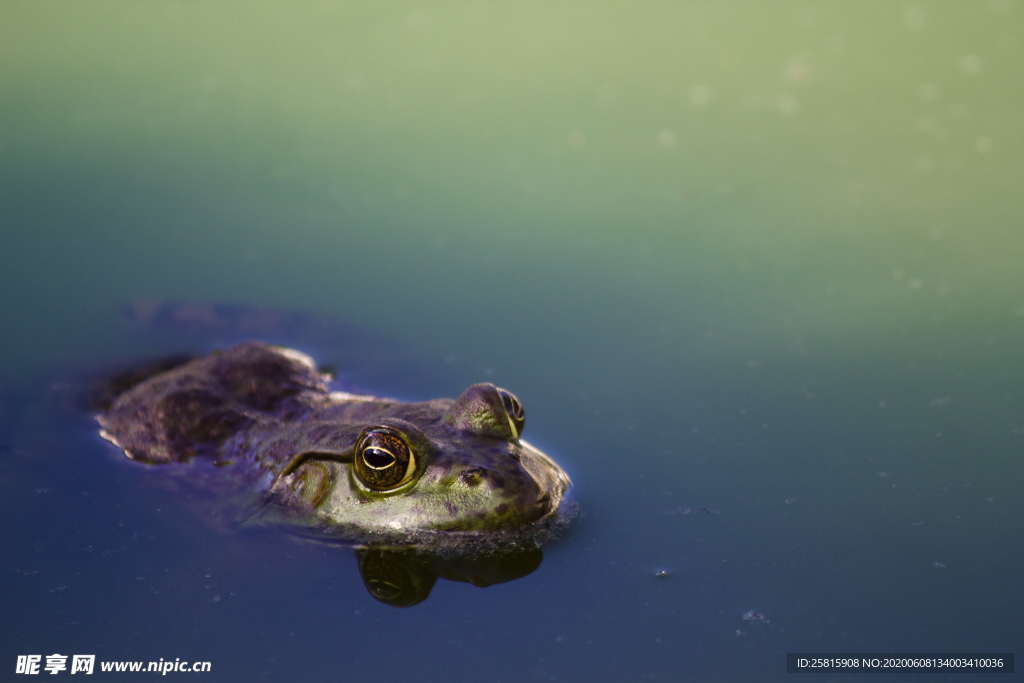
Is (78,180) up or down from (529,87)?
down

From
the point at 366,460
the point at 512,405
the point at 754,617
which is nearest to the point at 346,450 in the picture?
the point at 366,460

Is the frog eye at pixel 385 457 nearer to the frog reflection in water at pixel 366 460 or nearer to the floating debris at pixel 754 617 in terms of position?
the frog reflection in water at pixel 366 460

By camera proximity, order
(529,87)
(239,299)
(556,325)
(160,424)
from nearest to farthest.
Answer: (160,424), (556,325), (239,299), (529,87)

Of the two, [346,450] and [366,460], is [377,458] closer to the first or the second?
[366,460]

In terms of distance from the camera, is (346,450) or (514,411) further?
(514,411)

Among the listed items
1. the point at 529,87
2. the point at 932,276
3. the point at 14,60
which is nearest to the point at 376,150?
the point at 529,87

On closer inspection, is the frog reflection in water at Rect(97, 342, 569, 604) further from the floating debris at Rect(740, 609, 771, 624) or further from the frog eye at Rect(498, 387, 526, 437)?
the floating debris at Rect(740, 609, 771, 624)

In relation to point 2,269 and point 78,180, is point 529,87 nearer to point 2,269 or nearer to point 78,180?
point 78,180

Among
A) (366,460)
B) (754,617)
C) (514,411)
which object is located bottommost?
(754,617)
